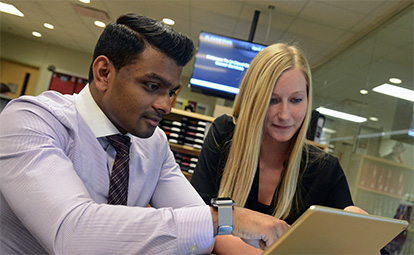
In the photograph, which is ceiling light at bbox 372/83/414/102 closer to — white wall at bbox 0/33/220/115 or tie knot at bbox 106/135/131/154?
tie knot at bbox 106/135/131/154

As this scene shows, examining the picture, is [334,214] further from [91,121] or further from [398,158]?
[398,158]

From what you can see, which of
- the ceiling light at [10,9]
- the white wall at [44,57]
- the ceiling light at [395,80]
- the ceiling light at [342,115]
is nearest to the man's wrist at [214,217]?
the ceiling light at [395,80]

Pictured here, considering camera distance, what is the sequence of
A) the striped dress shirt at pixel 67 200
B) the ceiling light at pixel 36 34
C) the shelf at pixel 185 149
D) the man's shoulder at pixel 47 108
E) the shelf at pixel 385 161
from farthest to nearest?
the ceiling light at pixel 36 34
the shelf at pixel 185 149
the shelf at pixel 385 161
the man's shoulder at pixel 47 108
the striped dress shirt at pixel 67 200

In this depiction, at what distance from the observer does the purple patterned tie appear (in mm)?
922

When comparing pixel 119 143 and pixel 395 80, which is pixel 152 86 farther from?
pixel 395 80

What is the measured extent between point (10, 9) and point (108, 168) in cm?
671

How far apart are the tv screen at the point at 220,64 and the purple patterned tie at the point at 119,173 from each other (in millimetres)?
2741

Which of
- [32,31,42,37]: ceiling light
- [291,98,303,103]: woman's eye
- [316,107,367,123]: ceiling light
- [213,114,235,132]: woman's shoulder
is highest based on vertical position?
[32,31,42,37]: ceiling light

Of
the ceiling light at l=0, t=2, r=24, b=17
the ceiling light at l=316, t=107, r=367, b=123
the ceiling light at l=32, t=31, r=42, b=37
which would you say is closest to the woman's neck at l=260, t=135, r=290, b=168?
the ceiling light at l=316, t=107, r=367, b=123

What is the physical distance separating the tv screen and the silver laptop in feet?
10.1

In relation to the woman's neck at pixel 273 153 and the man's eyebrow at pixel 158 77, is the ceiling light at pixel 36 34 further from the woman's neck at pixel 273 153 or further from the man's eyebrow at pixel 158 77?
the man's eyebrow at pixel 158 77

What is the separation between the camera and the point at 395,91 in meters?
3.45

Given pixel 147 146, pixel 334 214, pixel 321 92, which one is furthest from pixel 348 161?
pixel 334 214

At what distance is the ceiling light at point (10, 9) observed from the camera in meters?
6.21
